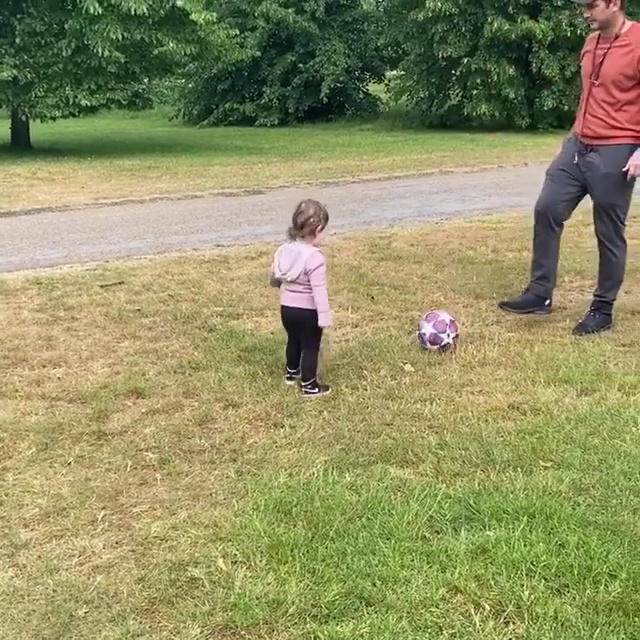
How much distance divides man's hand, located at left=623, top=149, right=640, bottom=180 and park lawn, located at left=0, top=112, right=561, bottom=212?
758 cm

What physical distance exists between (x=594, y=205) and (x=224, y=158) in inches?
495

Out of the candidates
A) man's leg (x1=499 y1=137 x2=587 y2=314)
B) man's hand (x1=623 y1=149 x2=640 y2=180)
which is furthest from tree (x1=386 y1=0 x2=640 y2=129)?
man's hand (x1=623 y1=149 x2=640 y2=180)

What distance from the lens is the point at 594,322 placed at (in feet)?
18.7

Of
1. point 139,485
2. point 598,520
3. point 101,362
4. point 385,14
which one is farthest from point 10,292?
point 385,14

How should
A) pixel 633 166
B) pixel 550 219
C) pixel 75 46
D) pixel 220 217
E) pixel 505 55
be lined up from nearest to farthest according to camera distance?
pixel 633 166 < pixel 550 219 < pixel 220 217 < pixel 75 46 < pixel 505 55

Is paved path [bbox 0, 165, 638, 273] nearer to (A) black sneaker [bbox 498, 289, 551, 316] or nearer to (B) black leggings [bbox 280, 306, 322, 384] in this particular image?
(A) black sneaker [bbox 498, 289, 551, 316]

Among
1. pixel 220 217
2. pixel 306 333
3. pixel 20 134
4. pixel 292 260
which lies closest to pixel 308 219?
pixel 292 260

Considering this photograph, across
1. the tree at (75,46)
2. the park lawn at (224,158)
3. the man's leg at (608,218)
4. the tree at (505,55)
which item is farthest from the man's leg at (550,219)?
the tree at (505,55)

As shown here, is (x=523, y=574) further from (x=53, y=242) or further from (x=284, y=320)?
(x=53, y=242)

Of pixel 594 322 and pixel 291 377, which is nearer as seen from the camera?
pixel 291 377

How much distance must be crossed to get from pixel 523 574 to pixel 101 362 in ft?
9.71

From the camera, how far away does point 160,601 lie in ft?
9.64

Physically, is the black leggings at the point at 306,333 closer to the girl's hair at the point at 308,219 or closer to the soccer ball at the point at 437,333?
the girl's hair at the point at 308,219

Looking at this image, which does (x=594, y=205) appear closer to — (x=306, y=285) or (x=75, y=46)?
(x=306, y=285)
